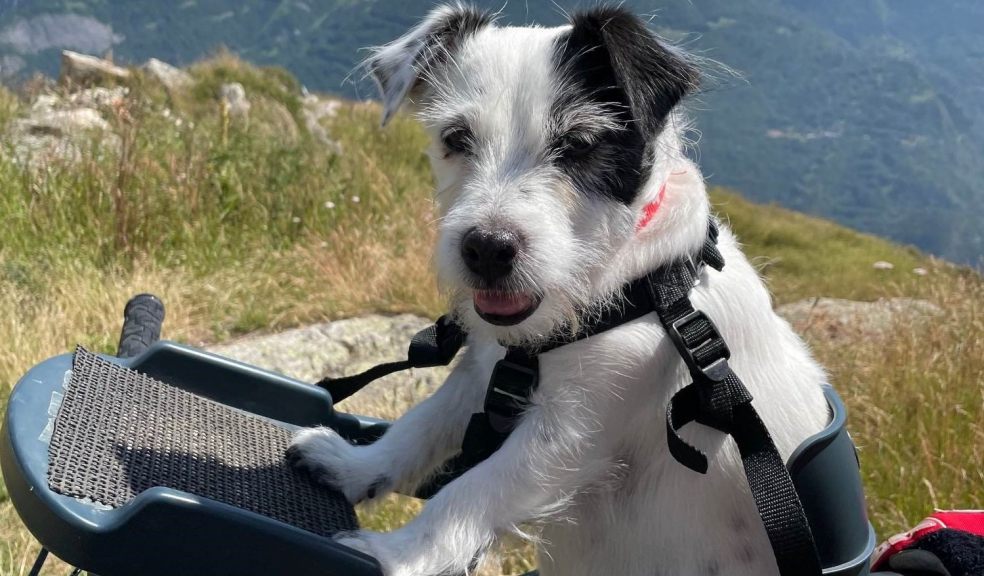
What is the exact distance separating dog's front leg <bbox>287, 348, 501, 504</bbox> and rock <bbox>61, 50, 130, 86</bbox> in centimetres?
1131

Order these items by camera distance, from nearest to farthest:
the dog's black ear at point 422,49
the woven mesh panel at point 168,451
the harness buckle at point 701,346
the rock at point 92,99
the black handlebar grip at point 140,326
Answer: the woven mesh panel at point 168,451
the harness buckle at point 701,346
the black handlebar grip at point 140,326
the dog's black ear at point 422,49
the rock at point 92,99

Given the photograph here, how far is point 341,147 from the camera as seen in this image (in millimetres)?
10070

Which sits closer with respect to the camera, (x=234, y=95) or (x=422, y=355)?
(x=422, y=355)

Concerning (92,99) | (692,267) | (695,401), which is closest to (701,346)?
(695,401)

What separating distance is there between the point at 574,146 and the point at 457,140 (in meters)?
0.33

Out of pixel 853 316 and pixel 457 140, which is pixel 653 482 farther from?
pixel 853 316

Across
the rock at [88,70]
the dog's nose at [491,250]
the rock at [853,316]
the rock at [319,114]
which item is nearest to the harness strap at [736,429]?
the dog's nose at [491,250]

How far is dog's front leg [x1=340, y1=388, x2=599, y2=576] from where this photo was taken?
1811 millimetres

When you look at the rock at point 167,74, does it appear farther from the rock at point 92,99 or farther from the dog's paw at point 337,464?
the dog's paw at point 337,464

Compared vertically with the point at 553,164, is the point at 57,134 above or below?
below

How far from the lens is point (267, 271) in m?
6.14

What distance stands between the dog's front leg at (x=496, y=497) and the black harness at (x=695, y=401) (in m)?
0.11

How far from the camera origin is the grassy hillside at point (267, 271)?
3.56m

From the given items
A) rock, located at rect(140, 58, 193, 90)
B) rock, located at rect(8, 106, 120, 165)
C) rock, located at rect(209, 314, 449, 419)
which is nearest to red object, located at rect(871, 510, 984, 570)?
rock, located at rect(209, 314, 449, 419)
